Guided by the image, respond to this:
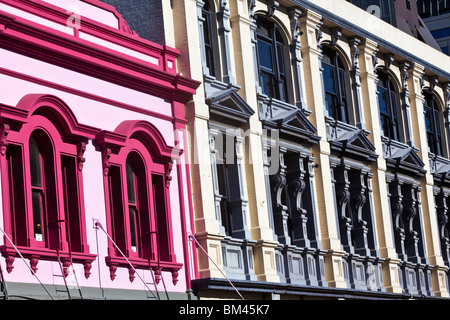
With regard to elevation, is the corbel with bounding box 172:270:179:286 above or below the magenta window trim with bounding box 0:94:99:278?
below

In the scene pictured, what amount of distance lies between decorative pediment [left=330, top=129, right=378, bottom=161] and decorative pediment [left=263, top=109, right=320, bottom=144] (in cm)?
136

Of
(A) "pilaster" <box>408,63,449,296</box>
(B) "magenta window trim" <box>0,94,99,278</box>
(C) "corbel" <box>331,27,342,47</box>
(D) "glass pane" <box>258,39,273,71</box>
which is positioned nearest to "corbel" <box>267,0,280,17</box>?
(D) "glass pane" <box>258,39,273,71</box>

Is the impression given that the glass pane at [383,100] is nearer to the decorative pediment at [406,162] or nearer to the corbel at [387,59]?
the corbel at [387,59]

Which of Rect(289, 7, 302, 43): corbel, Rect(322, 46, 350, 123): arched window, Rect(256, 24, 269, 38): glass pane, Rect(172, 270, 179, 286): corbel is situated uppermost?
Rect(289, 7, 302, 43): corbel

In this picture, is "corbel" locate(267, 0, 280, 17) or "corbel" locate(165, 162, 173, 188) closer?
"corbel" locate(165, 162, 173, 188)

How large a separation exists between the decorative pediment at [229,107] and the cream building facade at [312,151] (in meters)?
0.04

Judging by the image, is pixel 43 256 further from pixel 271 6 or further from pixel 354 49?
pixel 354 49

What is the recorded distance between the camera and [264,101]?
3022cm

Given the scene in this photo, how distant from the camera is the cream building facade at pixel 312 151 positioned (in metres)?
27.5

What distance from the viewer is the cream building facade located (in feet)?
90.4

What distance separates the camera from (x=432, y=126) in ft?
133

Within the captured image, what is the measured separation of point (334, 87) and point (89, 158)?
1279cm

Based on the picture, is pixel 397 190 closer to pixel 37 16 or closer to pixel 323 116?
pixel 323 116

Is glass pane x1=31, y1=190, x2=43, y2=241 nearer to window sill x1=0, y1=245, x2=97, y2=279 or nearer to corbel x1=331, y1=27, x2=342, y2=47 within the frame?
window sill x1=0, y1=245, x2=97, y2=279
